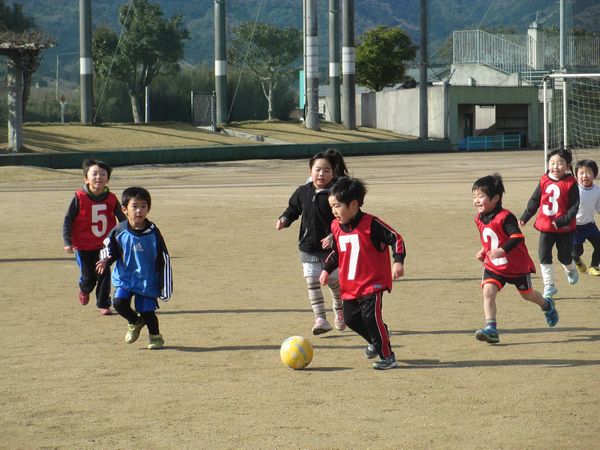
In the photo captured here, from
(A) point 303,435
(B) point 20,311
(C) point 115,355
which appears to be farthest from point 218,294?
(A) point 303,435

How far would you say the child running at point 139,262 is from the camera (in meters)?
7.95

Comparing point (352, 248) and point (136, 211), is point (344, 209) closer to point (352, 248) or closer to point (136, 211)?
point (352, 248)

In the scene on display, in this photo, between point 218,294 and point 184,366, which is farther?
point 218,294

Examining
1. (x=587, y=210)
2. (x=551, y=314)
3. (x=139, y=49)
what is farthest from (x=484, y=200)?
(x=139, y=49)

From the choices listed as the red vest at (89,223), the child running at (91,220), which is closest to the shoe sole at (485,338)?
the child running at (91,220)

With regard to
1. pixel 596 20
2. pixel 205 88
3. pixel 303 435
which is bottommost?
pixel 303 435

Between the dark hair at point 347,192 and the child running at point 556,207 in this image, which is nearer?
the dark hair at point 347,192

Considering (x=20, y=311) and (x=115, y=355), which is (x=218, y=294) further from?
(x=115, y=355)

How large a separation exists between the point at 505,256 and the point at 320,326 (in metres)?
1.55

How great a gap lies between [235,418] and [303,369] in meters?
1.34

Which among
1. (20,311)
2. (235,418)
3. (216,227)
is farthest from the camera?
(216,227)

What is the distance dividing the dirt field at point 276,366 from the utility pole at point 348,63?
38.8 meters

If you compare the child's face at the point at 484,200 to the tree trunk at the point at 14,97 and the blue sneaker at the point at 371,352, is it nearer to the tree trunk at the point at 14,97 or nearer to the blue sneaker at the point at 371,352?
the blue sneaker at the point at 371,352

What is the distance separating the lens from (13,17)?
63.0 metres
